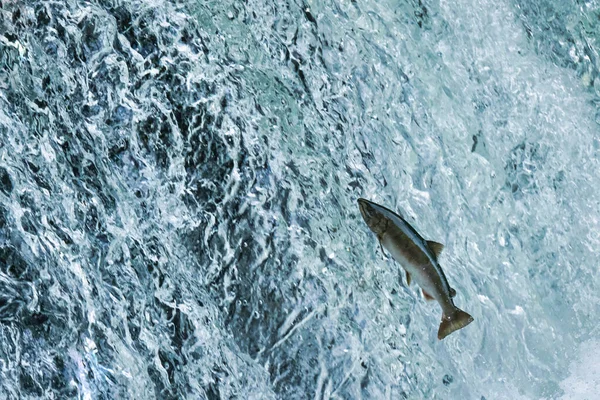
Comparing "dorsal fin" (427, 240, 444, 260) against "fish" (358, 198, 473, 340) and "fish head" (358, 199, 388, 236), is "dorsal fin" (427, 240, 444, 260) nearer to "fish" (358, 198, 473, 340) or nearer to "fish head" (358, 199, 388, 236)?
"fish" (358, 198, 473, 340)

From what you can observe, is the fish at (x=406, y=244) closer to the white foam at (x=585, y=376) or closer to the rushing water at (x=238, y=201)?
the rushing water at (x=238, y=201)

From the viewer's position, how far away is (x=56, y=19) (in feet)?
8.13

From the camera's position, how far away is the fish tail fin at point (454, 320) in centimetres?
213

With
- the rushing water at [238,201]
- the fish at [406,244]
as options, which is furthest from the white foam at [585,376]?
the fish at [406,244]

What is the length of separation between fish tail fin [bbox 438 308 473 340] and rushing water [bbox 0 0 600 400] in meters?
0.40

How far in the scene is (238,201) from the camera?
2516 millimetres

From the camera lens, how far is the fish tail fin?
6.98 feet

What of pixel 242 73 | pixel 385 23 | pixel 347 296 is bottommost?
pixel 347 296

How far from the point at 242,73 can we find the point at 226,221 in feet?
1.30

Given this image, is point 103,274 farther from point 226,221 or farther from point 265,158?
point 265,158

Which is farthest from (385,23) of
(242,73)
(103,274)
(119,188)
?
(103,274)

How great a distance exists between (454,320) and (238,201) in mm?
689

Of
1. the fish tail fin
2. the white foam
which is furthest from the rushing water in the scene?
Answer: the fish tail fin

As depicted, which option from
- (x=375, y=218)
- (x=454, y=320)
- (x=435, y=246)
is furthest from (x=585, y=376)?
(x=375, y=218)
